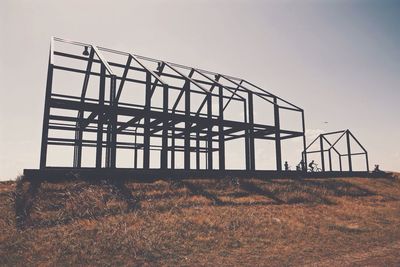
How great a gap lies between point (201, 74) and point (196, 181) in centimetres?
952

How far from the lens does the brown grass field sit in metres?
6.98

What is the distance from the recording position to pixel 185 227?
28.8ft

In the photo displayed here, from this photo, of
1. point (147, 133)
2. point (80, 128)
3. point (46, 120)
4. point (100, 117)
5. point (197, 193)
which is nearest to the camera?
point (197, 193)

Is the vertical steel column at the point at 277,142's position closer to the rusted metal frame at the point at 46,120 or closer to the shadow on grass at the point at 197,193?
the shadow on grass at the point at 197,193

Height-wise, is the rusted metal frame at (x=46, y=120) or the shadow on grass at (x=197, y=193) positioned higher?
the rusted metal frame at (x=46, y=120)

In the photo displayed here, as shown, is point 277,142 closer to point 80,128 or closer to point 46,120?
point 80,128

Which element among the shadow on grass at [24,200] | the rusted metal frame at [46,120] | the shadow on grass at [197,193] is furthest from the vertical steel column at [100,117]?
the shadow on grass at [24,200]

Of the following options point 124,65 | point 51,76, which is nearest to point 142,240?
point 51,76

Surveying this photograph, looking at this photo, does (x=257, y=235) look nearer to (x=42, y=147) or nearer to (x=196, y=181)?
(x=196, y=181)

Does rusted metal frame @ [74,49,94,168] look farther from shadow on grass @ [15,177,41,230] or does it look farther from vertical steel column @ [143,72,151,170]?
shadow on grass @ [15,177,41,230]

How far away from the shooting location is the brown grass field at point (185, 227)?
6.98 meters

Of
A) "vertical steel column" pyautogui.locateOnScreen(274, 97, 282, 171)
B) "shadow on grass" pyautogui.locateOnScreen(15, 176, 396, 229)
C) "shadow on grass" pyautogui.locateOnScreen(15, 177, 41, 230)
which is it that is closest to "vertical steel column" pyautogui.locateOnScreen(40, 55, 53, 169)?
"shadow on grass" pyautogui.locateOnScreen(15, 177, 41, 230)

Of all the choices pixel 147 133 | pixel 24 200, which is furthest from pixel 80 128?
pixel 24 200

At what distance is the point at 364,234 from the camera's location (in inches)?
378
